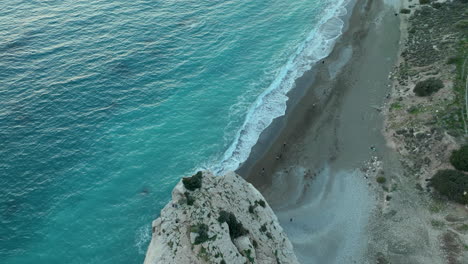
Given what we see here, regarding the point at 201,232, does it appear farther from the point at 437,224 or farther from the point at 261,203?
the point at 437,224

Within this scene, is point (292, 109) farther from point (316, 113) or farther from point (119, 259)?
point (119, 259)

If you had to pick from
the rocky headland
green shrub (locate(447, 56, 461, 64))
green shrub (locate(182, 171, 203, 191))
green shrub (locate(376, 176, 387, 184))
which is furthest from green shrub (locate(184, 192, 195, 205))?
green shrub (locate(447, 56, 461, 64))

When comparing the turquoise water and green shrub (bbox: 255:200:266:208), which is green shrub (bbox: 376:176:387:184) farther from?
green shrub (bbox: 255:200:266:208)

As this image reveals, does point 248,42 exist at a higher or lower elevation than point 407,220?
higher

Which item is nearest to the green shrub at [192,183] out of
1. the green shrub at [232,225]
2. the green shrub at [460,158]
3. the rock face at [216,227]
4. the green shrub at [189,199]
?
the rock face at [216,227]

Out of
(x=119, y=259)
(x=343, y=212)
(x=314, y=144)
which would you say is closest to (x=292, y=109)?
(x=314, y=144)

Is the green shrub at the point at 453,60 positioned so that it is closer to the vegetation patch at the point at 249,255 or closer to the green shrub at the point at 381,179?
the green shrub at the point at 381,179

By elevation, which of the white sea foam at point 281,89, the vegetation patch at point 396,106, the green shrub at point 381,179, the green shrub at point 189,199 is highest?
the green shrub at point 189,199
